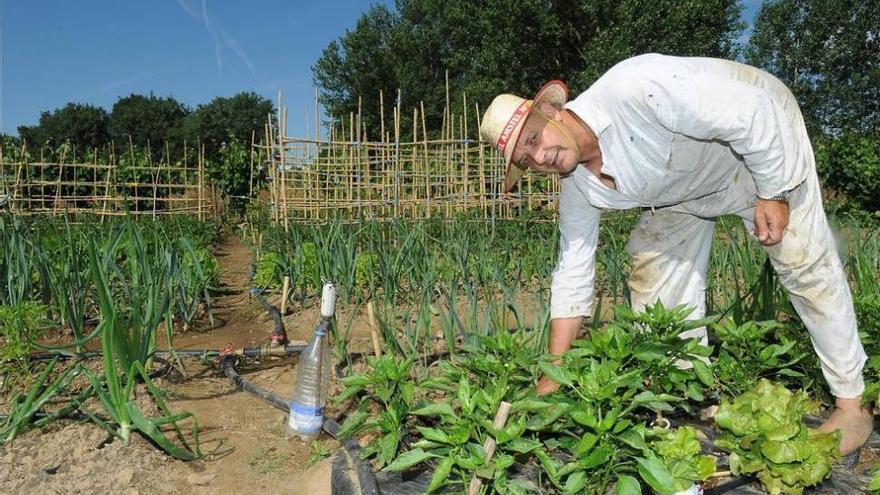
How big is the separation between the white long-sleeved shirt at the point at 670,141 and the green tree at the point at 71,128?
4737cm

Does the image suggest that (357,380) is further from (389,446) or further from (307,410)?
(307,410)

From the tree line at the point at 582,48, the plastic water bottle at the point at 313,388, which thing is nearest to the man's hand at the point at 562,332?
the plastic water bottle at the point at 313,388

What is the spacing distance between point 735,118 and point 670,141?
21cm

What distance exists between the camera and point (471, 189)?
9359mm

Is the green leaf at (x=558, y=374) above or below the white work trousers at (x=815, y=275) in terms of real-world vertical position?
below

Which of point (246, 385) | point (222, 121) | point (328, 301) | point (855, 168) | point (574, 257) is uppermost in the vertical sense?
point (222, 121)

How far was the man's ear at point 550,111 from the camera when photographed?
6.20 ft

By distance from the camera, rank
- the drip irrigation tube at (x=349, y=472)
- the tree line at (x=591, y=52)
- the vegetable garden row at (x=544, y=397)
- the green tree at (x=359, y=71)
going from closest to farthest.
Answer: the vegetable garden row at (x=544, y=397), the drip irrigation tube at (x=349, y=472), the tree line at (x=591, y=52), the green tree at (x=359, y=71)

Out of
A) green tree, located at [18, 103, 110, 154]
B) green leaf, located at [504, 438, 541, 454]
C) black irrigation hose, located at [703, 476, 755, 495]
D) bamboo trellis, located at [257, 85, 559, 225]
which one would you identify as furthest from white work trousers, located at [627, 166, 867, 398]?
green tree, located at [18, 103, 110, 154]

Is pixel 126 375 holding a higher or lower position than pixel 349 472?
higher

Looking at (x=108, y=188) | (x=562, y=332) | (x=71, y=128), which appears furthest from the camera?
(x=71, y=128)

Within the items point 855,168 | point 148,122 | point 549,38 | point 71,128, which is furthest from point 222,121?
point 855,168

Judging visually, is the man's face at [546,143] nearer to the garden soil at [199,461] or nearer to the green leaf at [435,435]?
the green leaf at [435,435]

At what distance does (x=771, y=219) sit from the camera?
6.13 ft
